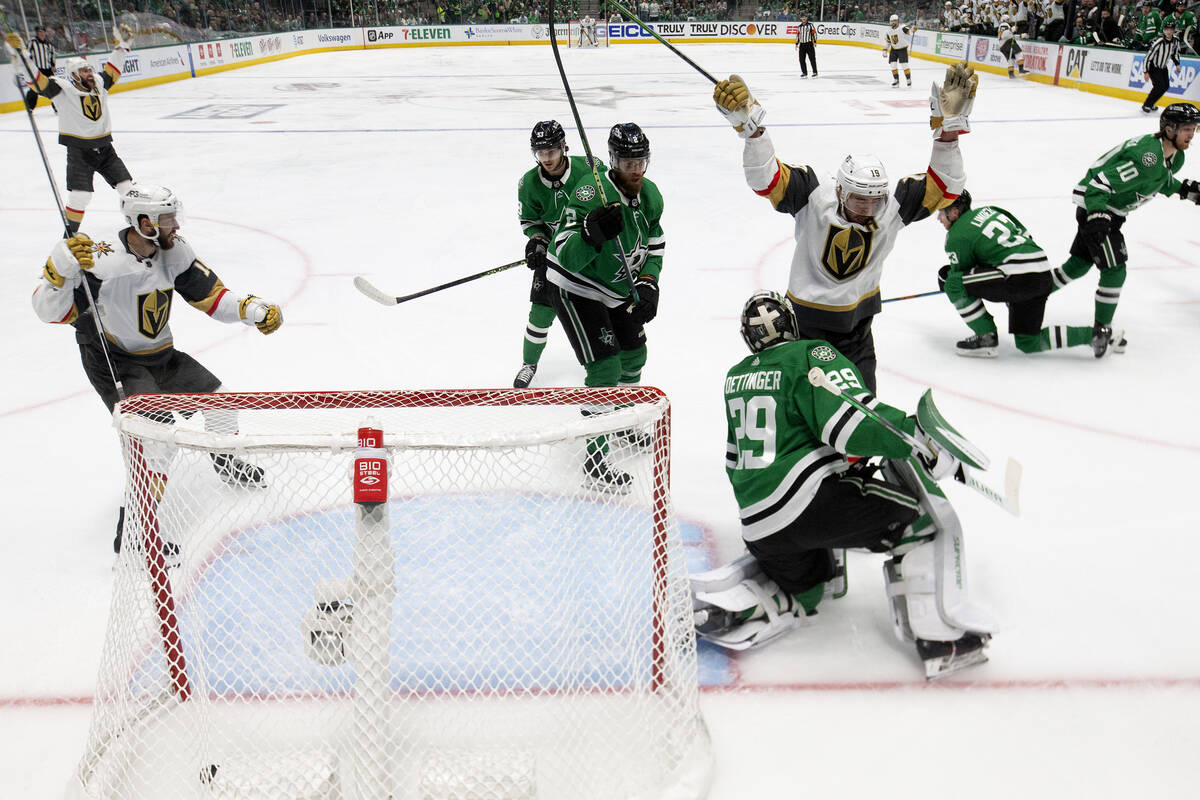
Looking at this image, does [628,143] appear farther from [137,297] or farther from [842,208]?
[137,297]

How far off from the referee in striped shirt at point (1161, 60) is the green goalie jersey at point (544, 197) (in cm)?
1005

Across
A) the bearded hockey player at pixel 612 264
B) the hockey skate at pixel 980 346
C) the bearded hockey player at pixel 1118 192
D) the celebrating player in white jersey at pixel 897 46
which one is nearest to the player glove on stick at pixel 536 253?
the bearded hockey player at pixel 612 264

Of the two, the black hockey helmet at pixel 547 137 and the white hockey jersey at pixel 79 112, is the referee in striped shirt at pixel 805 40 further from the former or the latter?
the black hockey helmet at pixel 547 137

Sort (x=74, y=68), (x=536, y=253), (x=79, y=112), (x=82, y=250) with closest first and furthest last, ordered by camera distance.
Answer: (x=82, y=250), (x=536, y=253), (x=79, y=112), (x=74, y=68)

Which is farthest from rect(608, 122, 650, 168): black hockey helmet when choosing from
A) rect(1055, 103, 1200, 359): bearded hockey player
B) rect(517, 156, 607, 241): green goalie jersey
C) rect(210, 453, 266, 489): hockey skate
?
rect(1055, 103, 1200, 359): bearded hockey player

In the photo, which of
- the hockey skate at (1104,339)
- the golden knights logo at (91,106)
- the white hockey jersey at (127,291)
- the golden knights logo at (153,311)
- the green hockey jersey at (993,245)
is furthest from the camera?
the golden knights logo at (91,106)

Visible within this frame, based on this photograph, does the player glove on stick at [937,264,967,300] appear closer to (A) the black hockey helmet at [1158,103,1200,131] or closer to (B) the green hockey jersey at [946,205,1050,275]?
(B) the green hockey jersey at [946,205,1050,275]

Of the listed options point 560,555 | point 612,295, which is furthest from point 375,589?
point 612,295

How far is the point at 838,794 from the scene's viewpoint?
2031 mm

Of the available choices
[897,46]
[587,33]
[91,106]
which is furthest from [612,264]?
[587,33]

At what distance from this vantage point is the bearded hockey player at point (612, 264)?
305cm

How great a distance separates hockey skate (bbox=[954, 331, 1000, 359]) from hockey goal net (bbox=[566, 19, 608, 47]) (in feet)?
68.1

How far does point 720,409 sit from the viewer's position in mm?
3928

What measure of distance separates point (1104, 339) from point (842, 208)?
2073mm
